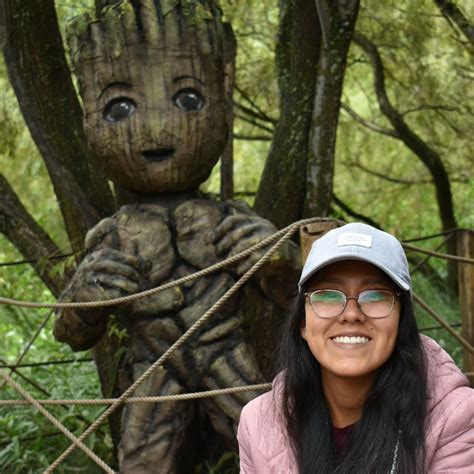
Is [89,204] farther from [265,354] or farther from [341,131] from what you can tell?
[341,131]

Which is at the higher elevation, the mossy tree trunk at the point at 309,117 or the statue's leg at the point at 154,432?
the mossy tree trunk at the point at 309,117

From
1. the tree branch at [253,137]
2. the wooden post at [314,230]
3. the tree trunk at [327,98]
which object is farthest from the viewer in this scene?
the tree branch at [253,137]

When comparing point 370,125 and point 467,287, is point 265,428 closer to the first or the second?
point 467,287

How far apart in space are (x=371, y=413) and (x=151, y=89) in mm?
1869

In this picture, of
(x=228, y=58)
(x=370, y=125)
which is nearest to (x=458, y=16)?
(x=370, y=125)

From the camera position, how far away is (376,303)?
2.15 m

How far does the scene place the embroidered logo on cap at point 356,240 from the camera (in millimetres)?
2125

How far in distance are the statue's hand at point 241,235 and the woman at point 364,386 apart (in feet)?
4.22

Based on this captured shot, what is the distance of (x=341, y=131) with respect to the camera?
7.11 m

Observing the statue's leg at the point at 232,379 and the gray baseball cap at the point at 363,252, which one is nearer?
the gray baseball cap at the point at 363,252

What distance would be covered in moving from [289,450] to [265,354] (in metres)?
2.25

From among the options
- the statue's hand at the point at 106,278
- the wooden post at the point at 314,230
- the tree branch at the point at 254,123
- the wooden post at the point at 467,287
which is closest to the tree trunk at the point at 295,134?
the wooden post at the point at 467,287

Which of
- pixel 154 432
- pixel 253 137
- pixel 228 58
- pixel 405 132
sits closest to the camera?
pixel 154 432

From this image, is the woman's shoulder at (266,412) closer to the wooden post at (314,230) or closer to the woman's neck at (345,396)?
the woman's neck at (345,396)
